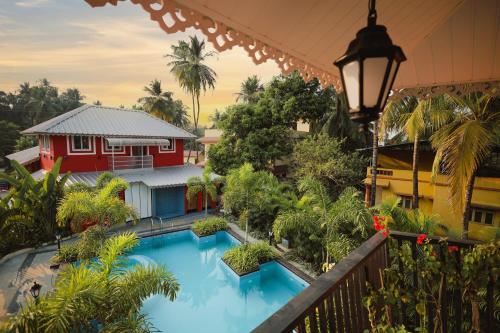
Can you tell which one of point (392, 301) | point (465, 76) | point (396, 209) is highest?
point (465, 76)

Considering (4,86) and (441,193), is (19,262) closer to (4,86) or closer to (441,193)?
(441,193)

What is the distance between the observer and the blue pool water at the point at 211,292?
7.55 m

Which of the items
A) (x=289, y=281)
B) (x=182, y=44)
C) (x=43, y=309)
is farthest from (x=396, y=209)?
(x=182, y=44)

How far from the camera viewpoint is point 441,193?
11.6 metres

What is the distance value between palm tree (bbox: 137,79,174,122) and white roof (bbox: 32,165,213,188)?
45.7 ft

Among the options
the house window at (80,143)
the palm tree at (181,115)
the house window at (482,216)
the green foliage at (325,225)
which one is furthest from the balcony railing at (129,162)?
the palm tree at (181,115)

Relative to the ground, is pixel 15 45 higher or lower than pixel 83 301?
higher

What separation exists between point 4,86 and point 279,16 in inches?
2043

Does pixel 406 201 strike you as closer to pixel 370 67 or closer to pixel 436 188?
pixel 436 188

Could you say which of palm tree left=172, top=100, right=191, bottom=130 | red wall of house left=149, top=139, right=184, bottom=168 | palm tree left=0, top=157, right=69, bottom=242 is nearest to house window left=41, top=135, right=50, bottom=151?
palm tree left=0, top=157, right=69, bottom=242

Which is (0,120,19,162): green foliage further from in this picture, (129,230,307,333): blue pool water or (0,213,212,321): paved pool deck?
(129,230,307,333): blue pool water

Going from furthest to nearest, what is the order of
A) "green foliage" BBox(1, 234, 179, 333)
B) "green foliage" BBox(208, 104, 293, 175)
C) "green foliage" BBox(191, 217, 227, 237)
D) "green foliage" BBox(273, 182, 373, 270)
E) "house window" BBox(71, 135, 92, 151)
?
1. "green foliage" BBox(208, 104, 293, 175)
2. "house window" BBox(71, 135, 92, 151)
3. "green foliage" BBox(191, 217, 227, 237)
4. "green foliage" BBox(273, 182, 373, 270)
5. "green foliage" BBox(1, 234, 179, 333)

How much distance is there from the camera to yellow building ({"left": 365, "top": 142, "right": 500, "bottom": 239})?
10.4m

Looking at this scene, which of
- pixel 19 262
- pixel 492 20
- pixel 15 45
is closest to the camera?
pixel 492 20
